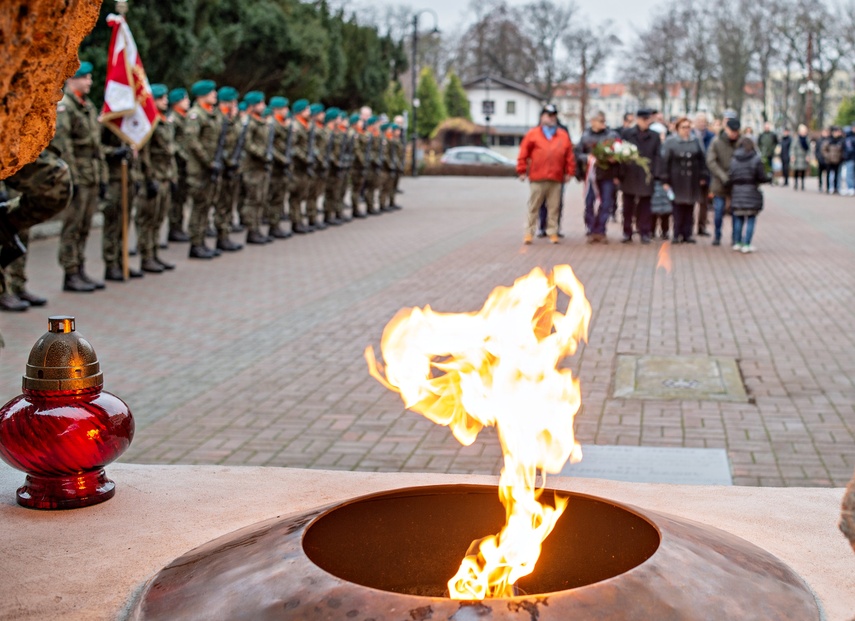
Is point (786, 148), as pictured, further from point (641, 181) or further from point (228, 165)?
point (228, 165)

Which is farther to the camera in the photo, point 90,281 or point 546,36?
point 546,36

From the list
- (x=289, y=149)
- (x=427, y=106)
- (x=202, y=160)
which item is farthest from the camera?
(x=427, y=106)

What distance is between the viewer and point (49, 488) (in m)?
3.61

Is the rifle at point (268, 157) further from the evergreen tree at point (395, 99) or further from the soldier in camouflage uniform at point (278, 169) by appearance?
the evergreen tree at point (395, 99)

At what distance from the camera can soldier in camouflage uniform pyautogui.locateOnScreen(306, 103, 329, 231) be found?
62.3ft

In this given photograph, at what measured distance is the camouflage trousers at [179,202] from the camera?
16344 millimetres

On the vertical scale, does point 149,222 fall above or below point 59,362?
below

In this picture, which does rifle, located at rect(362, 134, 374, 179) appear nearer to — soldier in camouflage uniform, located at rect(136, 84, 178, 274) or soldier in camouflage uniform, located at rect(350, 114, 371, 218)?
soldier in camouflage uniform, located at rect(350, 114, 371, 218)

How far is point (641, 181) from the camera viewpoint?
1611cm

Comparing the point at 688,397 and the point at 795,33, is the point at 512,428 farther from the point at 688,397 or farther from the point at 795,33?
the point at 795,33

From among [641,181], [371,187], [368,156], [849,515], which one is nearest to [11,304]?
[849,515]

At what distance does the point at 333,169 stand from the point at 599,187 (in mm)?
6053

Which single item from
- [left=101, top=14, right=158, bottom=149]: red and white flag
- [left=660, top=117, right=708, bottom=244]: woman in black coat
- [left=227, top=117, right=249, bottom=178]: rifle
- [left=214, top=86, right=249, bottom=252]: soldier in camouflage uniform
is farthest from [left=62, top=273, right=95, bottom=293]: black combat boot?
[left=660, top=117, right=708, bottom=244]: woman in black coat

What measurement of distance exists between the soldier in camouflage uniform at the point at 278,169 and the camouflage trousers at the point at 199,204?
2464 mm
